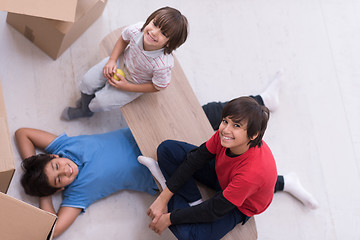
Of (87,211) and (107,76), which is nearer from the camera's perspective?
(107,76)

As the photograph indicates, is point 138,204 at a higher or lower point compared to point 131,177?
lower

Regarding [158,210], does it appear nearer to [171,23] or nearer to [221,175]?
[221,175]

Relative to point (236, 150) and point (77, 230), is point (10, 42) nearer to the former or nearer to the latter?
point (77, 230)

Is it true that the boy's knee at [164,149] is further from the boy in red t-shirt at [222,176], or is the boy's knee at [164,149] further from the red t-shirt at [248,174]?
the red t-shirt at [248,174]

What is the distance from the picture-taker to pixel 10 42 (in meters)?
1.61

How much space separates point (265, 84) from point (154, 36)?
75 centimetres

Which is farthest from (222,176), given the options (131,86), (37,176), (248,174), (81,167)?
(37,176)

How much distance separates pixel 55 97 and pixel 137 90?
0.44 m

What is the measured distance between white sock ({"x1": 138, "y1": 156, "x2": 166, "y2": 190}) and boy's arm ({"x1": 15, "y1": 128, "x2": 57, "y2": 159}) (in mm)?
381

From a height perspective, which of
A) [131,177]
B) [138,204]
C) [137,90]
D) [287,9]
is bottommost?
[138,204]

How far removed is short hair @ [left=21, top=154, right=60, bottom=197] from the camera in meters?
1.36

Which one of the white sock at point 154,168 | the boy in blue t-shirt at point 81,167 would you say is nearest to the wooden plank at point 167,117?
the white sock at point 154,168

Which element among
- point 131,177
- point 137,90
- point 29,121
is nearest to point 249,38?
point 137,90

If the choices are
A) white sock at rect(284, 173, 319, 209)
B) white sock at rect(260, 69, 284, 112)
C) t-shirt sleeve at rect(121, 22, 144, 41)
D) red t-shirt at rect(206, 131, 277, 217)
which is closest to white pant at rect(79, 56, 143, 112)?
t-shirt sleeve at rect(121, 22, 144, 41)
